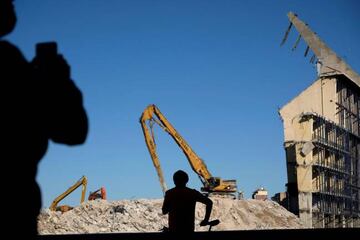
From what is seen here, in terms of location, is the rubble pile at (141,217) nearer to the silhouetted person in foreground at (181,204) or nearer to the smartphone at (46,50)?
the silhouetted person in foreground at (181,204)

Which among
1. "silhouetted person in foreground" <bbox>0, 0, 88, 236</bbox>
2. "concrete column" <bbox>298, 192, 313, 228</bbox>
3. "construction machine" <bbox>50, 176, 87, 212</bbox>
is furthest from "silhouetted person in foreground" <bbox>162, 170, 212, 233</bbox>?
"construction machine" <bbox>50, 176, 87, 212</bbox>

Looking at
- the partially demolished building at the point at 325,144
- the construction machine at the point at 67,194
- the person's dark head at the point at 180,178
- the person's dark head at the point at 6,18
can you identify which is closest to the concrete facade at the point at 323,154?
the partially demolished building at the point at 325,144

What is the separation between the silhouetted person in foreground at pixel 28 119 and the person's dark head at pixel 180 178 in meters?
2.94

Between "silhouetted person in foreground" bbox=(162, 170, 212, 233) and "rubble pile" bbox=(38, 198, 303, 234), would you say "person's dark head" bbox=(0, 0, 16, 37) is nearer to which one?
"silhouetted person in foreground" bbox=(162, 170, 212, 233)

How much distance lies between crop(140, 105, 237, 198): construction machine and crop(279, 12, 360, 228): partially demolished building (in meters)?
4.89

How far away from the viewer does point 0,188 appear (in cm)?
203

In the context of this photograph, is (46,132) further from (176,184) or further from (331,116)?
(331,116)

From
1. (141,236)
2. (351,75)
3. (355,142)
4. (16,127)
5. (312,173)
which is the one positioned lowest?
(141,236)

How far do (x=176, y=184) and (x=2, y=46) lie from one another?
326 cm

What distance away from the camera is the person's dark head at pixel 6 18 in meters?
2.13

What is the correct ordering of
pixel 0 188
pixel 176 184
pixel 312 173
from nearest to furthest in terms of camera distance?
pixel 0 188, pixel 176 184, pixel 312 173

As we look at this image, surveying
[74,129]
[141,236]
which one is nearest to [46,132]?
[74,129]

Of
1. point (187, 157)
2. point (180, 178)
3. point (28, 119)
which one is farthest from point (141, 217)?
point (28, 119)

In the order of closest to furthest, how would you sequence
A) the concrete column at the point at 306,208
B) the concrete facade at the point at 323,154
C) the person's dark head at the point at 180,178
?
the person's dark head at the point at 180,178 → the concrete column at the point at 306,208 → the concrete facade at the point at 323,154
